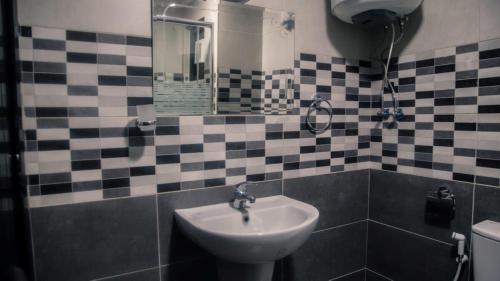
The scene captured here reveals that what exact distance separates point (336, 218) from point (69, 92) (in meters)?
1.41

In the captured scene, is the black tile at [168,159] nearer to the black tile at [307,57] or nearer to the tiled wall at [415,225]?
the black tile at [307,57]

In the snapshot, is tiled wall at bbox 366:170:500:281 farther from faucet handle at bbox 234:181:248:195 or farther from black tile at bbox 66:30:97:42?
black tile at bbox 66:30:97:42

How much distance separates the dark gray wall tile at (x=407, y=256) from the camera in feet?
5.09

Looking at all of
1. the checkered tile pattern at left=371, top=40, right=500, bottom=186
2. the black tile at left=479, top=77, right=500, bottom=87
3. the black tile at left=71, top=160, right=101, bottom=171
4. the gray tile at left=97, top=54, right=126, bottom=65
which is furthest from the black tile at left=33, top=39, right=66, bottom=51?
the black tile at left=479, top=77, right=500, bottom=87

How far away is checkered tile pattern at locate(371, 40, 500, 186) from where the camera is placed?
1384mm

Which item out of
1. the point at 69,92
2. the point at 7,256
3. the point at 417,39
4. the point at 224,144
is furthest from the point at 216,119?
the point at 417,39

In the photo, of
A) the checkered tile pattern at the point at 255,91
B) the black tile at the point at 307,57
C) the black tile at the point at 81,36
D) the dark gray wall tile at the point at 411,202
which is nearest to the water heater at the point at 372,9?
the black tile at the point at 307,57

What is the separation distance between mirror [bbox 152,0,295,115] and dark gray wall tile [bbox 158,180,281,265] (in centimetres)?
34

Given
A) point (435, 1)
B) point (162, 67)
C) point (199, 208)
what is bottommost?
point (199, 208)

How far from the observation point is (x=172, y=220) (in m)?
1.32

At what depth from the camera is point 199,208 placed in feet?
4.47

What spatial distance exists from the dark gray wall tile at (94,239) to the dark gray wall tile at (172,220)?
4cm

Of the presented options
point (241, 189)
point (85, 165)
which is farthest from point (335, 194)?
point (85, 165)

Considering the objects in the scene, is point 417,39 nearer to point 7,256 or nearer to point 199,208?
point 199,208
